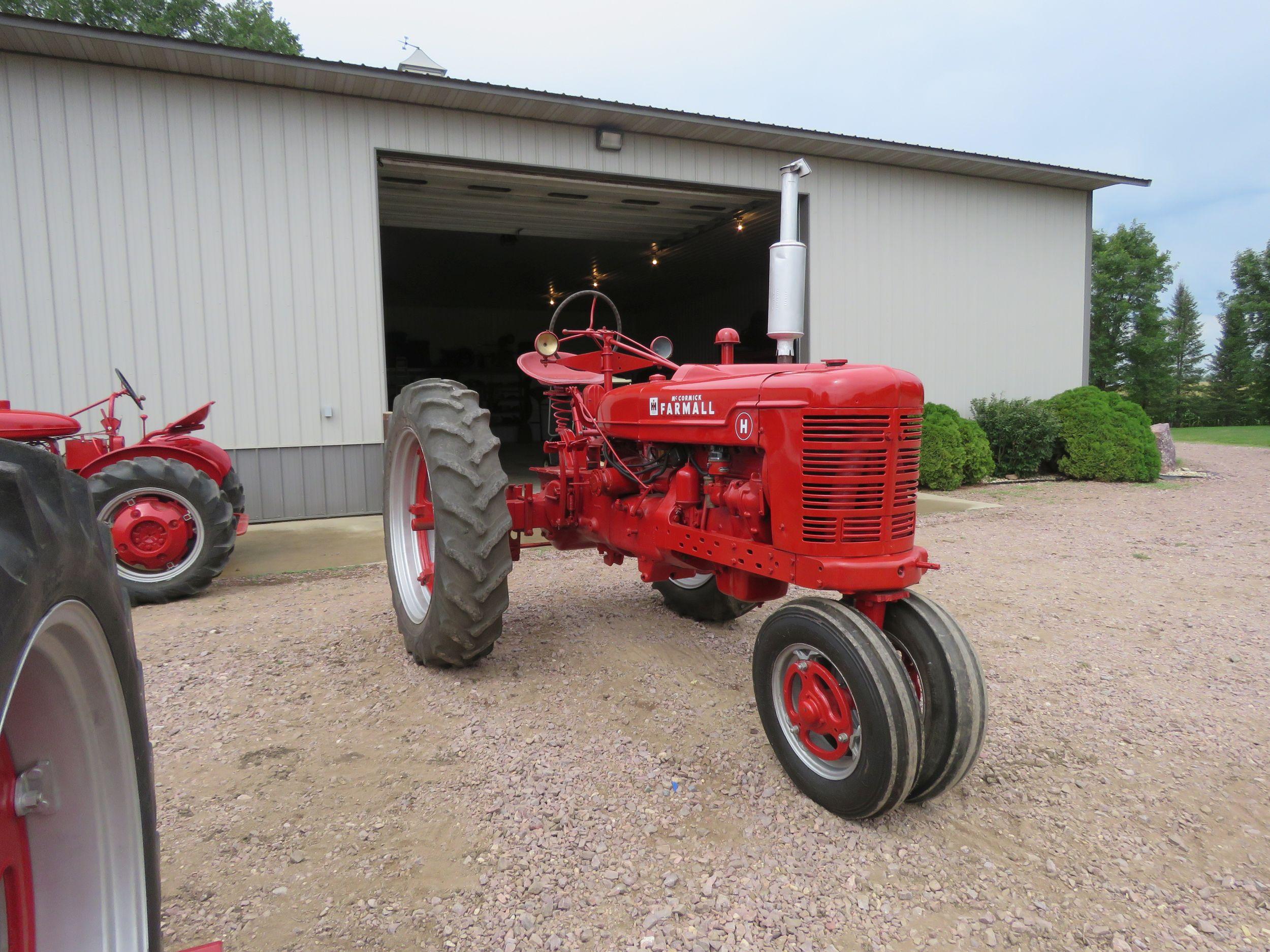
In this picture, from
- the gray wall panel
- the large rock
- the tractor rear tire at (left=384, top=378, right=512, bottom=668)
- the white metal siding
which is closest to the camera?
the tractor rear tire at (left=384, top=378, right=512, bottom=668)

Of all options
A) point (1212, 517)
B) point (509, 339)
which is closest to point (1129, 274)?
point (509, 339)

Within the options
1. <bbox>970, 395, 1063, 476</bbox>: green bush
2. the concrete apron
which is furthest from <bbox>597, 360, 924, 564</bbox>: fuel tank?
<bbox>970, 395, 1063, 476</bbox>: green bush

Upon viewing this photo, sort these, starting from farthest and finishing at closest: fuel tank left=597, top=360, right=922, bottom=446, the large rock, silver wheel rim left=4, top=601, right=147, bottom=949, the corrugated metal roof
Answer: the large rock, the corrugated metal roof, fuel tank left=597, top=360, right=922, bottom=446, silver wheel rim left=4, top=601, right=147, bottom=949

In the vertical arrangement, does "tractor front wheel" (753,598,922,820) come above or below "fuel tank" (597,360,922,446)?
below

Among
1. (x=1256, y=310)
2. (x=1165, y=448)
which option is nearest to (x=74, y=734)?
(x=1165, y=448)

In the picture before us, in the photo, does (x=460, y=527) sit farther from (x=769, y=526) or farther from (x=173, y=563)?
(x=173, y=563)

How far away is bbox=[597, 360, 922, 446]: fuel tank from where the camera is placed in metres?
2.31

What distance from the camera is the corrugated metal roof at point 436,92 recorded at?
606 centimetres

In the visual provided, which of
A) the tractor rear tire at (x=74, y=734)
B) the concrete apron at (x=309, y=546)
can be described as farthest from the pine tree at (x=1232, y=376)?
the tractor rear tire at (x=74, y=734)

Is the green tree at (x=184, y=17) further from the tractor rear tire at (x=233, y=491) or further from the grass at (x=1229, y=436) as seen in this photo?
the grass at (x=1229, y=436)

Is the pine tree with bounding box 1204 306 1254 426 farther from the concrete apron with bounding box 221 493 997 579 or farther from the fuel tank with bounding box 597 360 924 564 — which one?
the fuel tank with bounding box 597 360 924 564

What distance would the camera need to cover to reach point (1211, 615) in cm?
423

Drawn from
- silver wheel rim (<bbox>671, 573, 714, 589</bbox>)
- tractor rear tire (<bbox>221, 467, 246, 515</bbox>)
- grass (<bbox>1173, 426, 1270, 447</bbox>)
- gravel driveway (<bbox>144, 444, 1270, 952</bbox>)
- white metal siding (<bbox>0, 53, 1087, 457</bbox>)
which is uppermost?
white metal siding (<bbox>0, 53, 1087, 457</bbox>)

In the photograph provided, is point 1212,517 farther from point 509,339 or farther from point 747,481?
point 509,339
